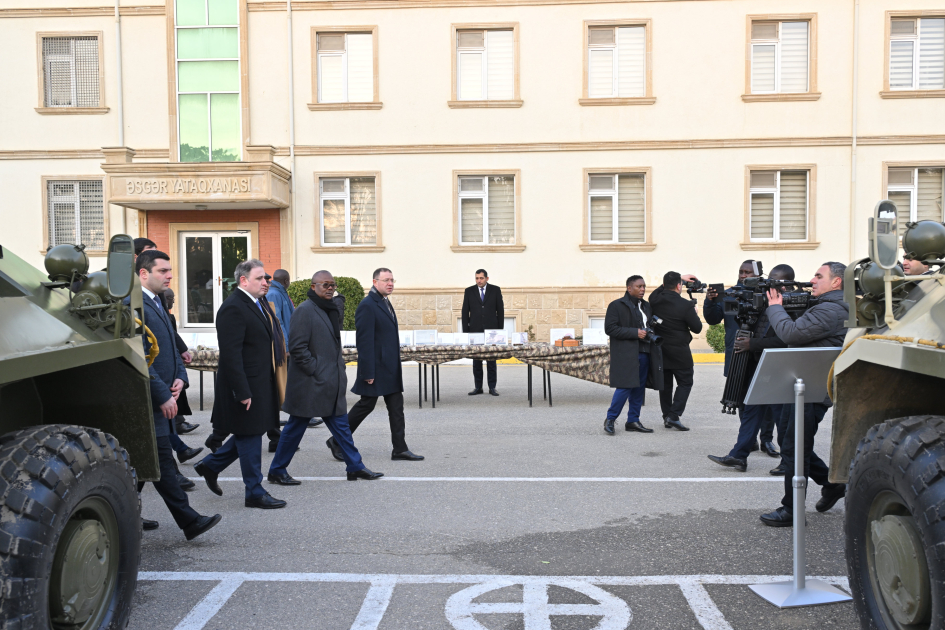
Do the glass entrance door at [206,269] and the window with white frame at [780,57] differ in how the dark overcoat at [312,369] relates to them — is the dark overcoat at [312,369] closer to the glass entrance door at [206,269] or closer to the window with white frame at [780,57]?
the glass entrance door at [206,269]

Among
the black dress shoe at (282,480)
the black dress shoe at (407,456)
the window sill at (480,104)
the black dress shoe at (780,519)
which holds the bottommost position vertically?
the black dress shoe at (407,456)

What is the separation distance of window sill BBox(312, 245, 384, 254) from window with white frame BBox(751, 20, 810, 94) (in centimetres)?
965

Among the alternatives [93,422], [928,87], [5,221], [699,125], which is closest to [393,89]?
[699,125]

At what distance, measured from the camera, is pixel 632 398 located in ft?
30.6

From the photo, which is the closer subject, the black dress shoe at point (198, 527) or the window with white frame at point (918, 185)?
the black dress shoe at point (198, 527)

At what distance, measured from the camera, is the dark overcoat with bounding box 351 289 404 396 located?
7562mm

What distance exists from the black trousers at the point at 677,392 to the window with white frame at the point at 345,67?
12342 millimetres

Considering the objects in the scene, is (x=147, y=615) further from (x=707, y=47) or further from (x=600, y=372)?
(x=707, y=47)

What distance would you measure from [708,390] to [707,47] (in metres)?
9.79

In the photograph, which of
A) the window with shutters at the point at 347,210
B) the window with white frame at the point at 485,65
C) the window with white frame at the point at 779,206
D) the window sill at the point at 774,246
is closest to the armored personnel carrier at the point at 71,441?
the window with shutters at the point at 347,210

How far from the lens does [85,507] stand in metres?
2.99

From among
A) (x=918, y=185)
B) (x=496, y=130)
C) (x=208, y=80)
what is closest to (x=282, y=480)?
(x=496, y=130)

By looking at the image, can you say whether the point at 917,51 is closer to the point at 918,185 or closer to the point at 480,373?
the point at 918,185

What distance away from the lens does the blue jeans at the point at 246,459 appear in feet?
19.3
